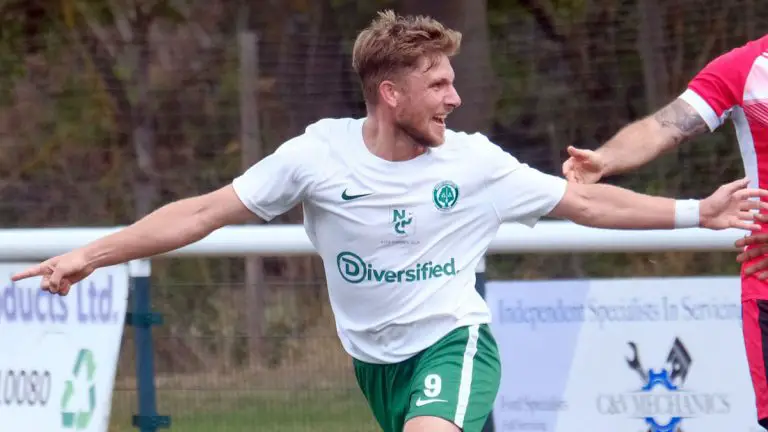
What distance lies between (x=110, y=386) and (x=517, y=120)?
365cm

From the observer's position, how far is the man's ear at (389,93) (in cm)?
477

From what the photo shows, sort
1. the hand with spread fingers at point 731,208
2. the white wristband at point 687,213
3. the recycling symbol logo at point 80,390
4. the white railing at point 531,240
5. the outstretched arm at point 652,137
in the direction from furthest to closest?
the recycling symbol logo at point 80,390 < the white railing at point 531,240 < the outstretched arm at point 652,137 < the white wristband at point 687,213 < the hand with spread fingers at point 731,208

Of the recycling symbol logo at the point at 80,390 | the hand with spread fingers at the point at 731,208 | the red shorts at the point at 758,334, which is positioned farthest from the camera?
the recycling symbol logo at the point at 80,390

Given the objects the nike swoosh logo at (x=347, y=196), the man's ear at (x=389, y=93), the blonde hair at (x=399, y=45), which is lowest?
the nike swoosh logo at (x=347, y=196)

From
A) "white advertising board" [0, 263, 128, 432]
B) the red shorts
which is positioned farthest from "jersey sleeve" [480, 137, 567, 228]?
"white advertising board" [0, 263, 128, 432]

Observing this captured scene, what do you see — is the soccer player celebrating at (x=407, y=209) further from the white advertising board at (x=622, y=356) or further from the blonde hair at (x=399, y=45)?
the white advertising board at (x=622, y=356)

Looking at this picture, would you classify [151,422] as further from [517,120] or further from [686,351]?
[517,120]

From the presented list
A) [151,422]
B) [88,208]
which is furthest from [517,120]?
[151,422]

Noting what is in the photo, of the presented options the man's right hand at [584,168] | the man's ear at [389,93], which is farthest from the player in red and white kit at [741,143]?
the man's ear at [389,93]

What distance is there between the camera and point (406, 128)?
187 inches

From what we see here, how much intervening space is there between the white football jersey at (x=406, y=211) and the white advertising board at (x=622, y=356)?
1215mm

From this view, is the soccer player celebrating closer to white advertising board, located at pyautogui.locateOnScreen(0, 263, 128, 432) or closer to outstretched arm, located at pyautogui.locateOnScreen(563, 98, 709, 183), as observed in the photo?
outstretched arm, located at pyautogui.locateOnScreen(563, 98, 709, 183)

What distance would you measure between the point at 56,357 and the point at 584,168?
2670 mm

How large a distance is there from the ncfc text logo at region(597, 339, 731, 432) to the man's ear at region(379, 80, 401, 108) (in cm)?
182
